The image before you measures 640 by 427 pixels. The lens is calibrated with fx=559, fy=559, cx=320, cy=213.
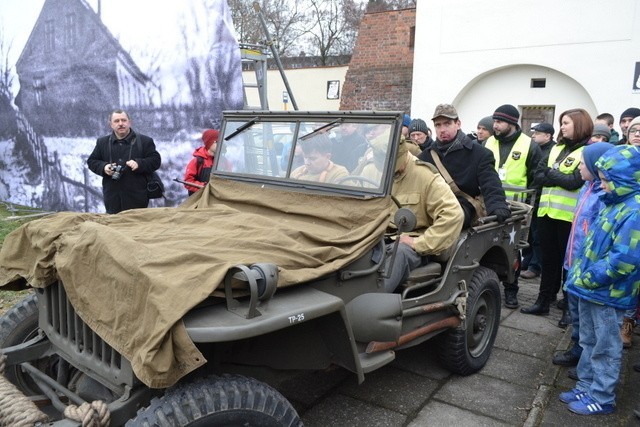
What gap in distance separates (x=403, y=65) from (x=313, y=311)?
12.6 meters

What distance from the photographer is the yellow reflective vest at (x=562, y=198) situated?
15.9ft

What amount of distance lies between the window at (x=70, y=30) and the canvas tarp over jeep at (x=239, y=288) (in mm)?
5825

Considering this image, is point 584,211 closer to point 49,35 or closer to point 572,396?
point 572,396

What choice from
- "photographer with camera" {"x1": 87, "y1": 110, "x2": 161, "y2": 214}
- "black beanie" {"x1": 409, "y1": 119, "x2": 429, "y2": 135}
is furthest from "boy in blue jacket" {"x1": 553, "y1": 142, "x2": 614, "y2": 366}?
"photographer with camera" {"x1": 87, "y1": 110, "x2": 161, "y2": 214}

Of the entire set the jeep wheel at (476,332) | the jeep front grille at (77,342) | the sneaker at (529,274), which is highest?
the jeep front grille at (77,342)

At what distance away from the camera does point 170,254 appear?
2320 mm

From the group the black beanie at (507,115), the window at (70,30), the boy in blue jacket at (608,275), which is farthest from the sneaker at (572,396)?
the window at (70,30)

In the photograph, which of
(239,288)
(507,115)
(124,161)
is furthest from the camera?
(124,161)

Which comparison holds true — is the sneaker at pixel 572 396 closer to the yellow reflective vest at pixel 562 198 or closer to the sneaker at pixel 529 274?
the yellow reflective vest at pixel 562 198

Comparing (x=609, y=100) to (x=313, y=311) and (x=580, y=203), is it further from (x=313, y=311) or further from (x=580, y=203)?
(x=313, y=311)

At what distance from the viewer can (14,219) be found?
911cm

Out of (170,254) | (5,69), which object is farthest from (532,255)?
(5,69)

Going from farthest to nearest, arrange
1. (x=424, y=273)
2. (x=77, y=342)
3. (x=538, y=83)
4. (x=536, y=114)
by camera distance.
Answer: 1. (x=536, y=114)
2. (x=538, y=83)
3. (x=424, y=273)
4. (x=77, y=342)

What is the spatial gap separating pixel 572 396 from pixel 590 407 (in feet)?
0.48
